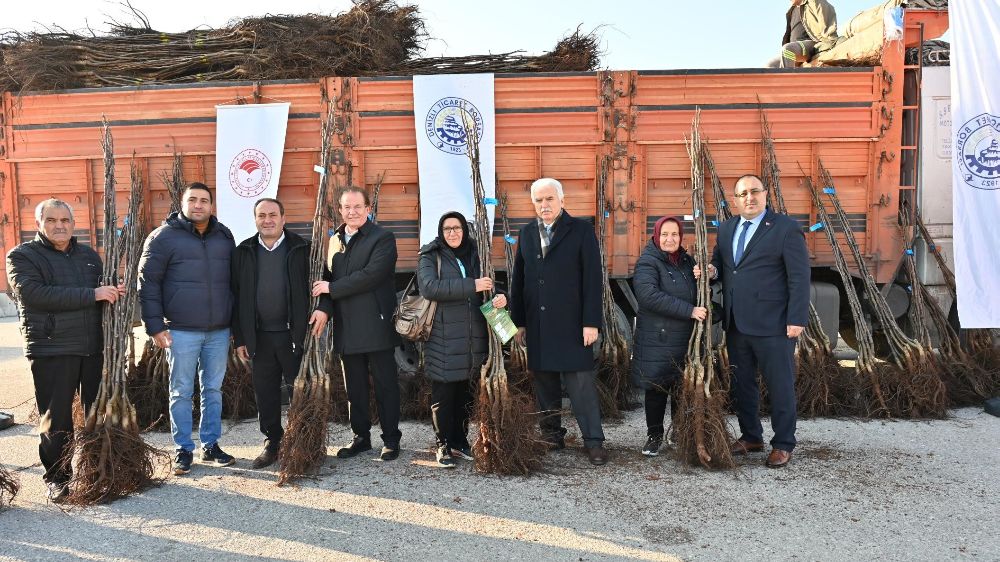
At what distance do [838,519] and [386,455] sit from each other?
2423mm

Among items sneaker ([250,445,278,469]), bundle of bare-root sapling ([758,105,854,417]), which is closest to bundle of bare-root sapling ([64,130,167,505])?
sneaker ([250,445,278,469])

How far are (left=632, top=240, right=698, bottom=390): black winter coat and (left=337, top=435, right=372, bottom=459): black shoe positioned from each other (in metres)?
1.70

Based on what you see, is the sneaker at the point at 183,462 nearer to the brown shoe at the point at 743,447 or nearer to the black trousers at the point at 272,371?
the black trousers at the point at 272,371

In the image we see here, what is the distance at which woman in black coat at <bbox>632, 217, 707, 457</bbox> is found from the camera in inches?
158

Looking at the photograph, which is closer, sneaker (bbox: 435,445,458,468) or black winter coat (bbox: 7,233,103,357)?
black winter coat (bbox: 7,233,103,357)

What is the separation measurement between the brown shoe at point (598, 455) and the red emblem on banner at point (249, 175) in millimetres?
3313

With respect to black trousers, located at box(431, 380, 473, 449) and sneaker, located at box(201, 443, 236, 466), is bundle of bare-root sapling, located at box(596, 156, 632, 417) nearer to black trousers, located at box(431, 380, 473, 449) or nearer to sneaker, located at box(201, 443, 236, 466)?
black trousers, located at box(431, 380, 473, 449)

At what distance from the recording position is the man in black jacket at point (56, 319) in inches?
138

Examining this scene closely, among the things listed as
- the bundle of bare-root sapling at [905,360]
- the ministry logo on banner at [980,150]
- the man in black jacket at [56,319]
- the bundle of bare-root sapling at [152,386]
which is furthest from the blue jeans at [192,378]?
the ministry logo on banner at [980,150]

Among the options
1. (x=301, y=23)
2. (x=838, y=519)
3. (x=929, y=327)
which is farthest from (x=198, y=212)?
(x=929, y=327)

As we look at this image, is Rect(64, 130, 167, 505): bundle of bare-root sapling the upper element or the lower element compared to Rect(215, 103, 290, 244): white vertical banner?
lower

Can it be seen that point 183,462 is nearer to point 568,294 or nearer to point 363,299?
point 363,299

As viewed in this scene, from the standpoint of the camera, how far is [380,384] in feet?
13.6

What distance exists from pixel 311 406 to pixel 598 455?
5.47ft
